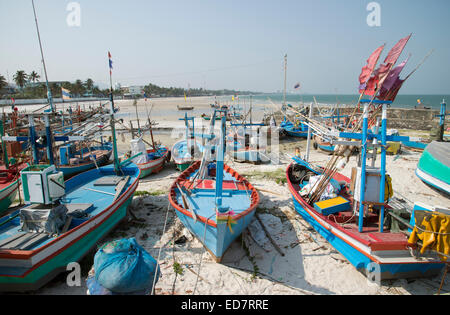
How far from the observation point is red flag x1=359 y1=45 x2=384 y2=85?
6.10 m

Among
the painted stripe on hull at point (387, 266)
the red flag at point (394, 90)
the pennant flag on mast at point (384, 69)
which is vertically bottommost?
the painted stripe on hull at point (387, 266)

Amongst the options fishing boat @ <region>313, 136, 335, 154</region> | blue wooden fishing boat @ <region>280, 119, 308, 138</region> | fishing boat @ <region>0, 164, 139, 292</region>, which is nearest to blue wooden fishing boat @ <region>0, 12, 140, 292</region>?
fishing boat @ <region>0, 164, 139, 292</region>

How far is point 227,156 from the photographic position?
1931 cm

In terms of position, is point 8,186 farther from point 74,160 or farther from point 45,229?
point 74,160

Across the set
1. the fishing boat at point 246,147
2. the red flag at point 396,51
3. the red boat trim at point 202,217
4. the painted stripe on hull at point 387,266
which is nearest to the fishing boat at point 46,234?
the red boat trim at point 202,217

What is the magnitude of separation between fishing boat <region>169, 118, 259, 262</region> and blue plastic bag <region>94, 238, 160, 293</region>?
7.71 ft

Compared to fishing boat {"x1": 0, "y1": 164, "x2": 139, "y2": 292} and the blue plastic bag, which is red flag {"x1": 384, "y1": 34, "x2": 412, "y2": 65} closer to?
the blue plastic bag

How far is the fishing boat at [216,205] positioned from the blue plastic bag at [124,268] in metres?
2.35

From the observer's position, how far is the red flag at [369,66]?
20.0 feet

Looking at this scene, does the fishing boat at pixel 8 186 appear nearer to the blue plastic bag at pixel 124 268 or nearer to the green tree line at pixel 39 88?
the blue plastic bag at pixel 124 268

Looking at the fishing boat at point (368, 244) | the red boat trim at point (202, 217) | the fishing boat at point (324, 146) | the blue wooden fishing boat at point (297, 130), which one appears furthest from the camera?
the blue wooden fishing boat at point (297, 130)

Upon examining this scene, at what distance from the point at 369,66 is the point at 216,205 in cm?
581

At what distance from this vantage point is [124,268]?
3.95m

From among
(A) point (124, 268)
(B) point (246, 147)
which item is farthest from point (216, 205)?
(B) point (246, 147)
